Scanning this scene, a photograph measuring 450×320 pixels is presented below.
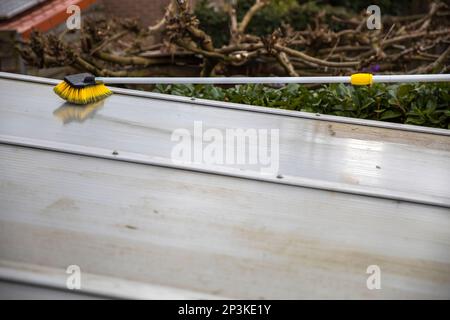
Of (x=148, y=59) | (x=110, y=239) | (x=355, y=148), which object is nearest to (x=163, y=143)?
(x=110, y=239)

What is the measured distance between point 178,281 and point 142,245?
0.67ft

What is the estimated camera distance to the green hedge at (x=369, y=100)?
3609mm

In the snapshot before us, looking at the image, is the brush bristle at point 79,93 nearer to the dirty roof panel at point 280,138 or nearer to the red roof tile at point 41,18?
the dirty roof panel at point 280,138

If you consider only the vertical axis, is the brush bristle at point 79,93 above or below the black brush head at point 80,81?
below

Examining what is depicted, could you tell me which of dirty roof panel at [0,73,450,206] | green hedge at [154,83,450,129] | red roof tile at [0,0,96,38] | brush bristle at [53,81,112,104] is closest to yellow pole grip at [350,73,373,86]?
dirty roof panel at [0,73,450,206]

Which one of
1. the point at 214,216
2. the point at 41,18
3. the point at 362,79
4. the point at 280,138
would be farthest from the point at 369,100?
the point at 41,18

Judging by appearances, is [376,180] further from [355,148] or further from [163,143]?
[163,143]

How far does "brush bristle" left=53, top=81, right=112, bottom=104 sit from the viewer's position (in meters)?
2.97

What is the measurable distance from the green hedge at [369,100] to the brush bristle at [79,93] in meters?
0.99

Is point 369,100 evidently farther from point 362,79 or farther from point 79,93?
point 79,93

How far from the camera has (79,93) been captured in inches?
117

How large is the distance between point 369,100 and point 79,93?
2028 millimetres

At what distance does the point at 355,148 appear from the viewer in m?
2.61

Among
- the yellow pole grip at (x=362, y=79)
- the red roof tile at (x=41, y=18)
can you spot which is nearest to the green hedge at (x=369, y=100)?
the yellow pole grip at (x=362, y=79)
